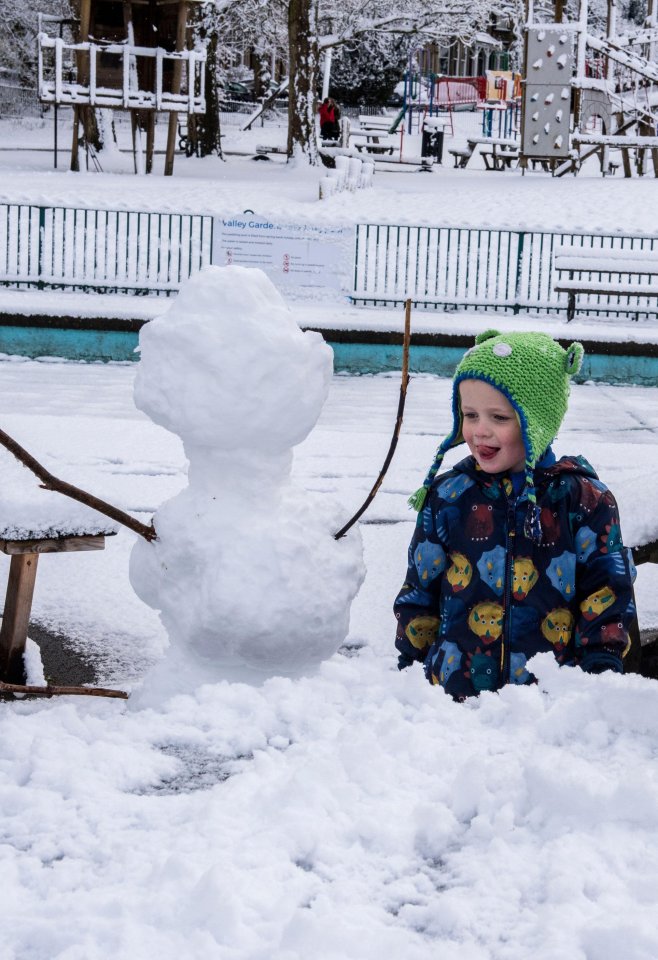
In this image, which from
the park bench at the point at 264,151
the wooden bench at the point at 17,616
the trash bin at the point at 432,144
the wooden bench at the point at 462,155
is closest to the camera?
the wooden bench at the point at 17,616

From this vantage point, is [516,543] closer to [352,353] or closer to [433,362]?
[433,362]

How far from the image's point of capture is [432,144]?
34938 millimetres

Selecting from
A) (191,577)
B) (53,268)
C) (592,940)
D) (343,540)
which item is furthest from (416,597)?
(53,268)

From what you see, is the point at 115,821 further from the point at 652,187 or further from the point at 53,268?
the point at 652,187

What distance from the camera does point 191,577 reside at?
256cm

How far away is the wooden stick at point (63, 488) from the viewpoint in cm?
233

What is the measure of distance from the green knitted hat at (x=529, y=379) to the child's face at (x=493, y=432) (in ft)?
0.06

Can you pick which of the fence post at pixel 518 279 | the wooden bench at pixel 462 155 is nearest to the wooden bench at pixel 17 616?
the fence post at pixel 518 279

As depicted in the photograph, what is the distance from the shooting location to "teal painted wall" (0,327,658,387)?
512 inches

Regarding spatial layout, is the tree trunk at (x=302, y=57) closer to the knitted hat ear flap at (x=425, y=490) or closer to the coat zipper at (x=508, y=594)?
the knitted hat ear flap at (x=425, y=490)

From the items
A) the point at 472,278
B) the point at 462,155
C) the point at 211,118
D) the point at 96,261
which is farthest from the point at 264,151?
the point at 96,261

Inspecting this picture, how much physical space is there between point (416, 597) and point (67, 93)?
957 inches

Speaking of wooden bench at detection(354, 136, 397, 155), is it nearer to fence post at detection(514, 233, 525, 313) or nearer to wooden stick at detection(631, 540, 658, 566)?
fence post at detection(514, 233, 525, 313)

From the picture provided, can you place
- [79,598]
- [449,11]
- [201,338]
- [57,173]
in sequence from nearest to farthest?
[201,338] < [79,598] < [57,173] < [449,11]
